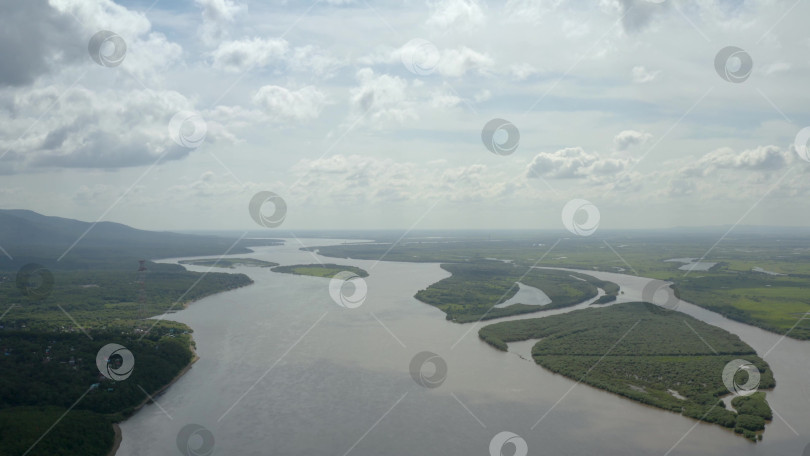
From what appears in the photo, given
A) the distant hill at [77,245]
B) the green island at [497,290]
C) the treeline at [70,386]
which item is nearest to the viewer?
the treeline at [70,386]

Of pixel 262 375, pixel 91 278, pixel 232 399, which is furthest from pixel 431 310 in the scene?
pixel 91 278

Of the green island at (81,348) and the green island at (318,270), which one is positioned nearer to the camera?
the green island at (81,348)

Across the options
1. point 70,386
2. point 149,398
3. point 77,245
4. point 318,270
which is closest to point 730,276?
point 318,270

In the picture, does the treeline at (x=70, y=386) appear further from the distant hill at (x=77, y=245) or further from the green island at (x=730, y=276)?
the distant hill at (x=77, y=245)

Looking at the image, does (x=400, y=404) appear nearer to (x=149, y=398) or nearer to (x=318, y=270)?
(x=149, y=398)

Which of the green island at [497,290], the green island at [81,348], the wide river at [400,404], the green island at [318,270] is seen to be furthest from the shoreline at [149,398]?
the green island at [318,270]

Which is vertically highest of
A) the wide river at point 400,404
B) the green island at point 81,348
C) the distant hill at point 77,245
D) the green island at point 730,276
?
the green island at point 730,276

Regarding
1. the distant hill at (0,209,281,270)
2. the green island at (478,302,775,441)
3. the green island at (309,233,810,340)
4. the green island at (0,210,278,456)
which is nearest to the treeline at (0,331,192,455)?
the green island at (0,210,278,456)
